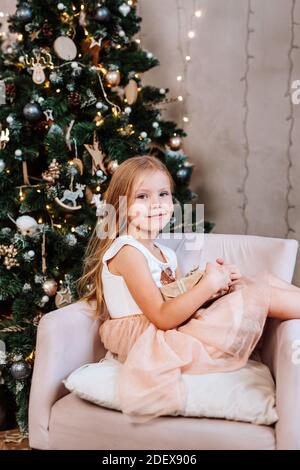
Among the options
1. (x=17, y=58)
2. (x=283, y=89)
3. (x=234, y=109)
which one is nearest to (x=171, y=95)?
(x=234, y=109)

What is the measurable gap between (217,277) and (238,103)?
1.32 m

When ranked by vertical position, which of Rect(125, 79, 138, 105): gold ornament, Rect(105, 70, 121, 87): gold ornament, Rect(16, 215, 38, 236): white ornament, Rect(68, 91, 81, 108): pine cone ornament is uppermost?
Rect(105, 70, 121, 87): gold ornament

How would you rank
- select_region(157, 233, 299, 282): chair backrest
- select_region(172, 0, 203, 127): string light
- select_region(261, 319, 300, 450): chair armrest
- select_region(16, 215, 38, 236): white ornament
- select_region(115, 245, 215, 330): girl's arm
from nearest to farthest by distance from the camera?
select_region(261, 319, 300, 450): chair armrest < select_region(115, 245, 215, 330): girl's arm < select_region(157, 233, 299, 282): chair backrest < select_region(16, 215, 38, 236): white ornament < select_region(172, 0, 203, 127): string light

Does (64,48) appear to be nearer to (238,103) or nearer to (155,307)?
(238,103)

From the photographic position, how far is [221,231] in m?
2.73

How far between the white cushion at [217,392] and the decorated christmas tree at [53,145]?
68 cm

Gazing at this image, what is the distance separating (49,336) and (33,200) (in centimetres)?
77

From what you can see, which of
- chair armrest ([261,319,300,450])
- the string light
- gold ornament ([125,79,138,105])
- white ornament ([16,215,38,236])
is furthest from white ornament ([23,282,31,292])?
the string light

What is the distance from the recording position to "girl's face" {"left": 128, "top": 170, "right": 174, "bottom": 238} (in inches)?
66.2

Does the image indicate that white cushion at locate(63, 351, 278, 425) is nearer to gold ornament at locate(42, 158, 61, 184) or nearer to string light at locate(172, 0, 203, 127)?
gold ornament at locate(42, 158, 61, 184)

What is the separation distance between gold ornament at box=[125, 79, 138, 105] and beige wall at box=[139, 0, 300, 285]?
1.93 ft

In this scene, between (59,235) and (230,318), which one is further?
(59,235)
